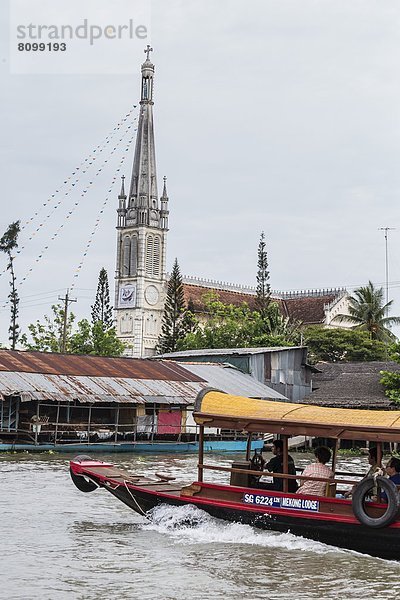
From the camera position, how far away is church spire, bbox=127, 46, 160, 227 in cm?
9156

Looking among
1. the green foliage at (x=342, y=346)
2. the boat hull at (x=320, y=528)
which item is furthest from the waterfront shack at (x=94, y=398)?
the green foliage at (x=342, y=346)

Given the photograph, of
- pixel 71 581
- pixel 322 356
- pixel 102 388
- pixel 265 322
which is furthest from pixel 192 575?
pixel 322 356

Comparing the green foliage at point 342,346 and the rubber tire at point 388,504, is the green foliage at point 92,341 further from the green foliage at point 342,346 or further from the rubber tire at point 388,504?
the rubber tire at point 388,504

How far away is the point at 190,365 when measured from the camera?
4069 centimetres

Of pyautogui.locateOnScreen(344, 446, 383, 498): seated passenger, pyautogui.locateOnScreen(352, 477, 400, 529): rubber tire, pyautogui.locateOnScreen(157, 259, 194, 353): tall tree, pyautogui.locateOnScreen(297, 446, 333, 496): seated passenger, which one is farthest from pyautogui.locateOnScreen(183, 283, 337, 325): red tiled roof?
pyautogui.locateOnScreen(352, 477, 400, 529): rubber tire

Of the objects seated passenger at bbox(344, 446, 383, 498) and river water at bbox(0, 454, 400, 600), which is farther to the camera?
seated passenger at bbox(344, 446, 383, 498)

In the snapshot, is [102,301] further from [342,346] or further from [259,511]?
[259,511]

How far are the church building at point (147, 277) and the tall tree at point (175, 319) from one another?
13457 mm

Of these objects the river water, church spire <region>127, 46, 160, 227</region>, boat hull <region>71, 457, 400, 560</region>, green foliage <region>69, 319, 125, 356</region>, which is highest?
church spire <region>127, 46, 160, 227</region>

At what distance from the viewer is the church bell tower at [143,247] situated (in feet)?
301

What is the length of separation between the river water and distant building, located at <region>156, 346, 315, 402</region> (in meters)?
27.3

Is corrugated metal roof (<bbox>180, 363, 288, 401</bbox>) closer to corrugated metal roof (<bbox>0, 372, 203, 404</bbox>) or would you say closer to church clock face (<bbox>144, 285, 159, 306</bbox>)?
corrugated metal roof (<bbox>0, 372, 203, 404</bbox>)

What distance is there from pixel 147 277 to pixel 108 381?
2397 inches

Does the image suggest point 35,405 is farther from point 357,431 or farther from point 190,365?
point 357,431
